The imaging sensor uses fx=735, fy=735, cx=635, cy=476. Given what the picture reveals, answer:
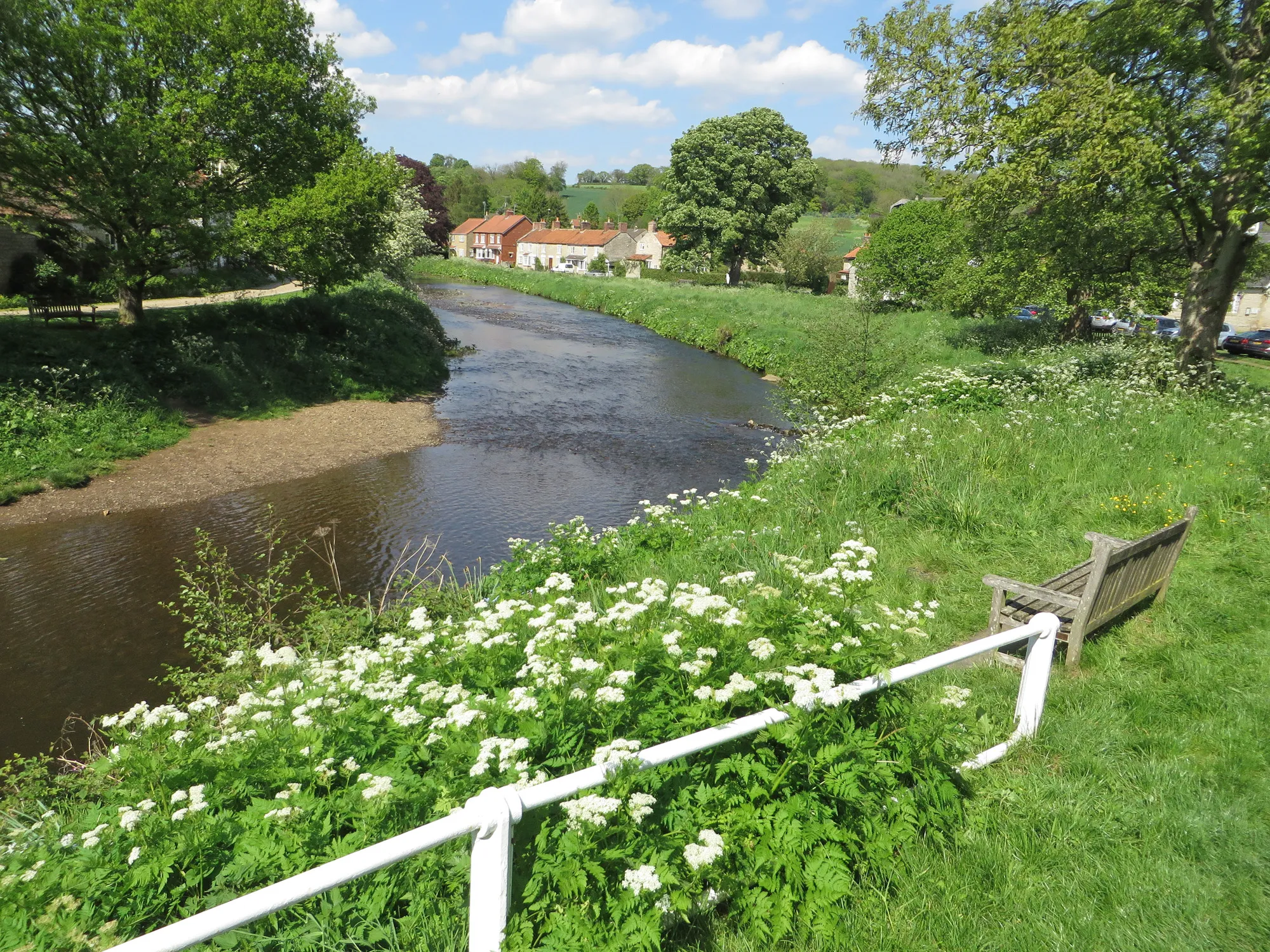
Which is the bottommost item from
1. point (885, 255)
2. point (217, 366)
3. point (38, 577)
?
point (38, 577)

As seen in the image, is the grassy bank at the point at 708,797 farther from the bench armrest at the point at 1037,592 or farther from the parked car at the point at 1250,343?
the parked car at the point at 1250,343

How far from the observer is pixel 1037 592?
594 cm

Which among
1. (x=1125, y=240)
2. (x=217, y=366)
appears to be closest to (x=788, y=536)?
(x=1125, y=240)

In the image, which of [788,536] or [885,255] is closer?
[788,536]

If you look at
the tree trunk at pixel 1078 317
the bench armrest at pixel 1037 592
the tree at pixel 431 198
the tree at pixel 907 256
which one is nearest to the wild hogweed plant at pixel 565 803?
the bench armrest at pixel 1037 592

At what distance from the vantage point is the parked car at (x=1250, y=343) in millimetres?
32906

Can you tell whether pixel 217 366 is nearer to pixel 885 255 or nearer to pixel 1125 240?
pixel 1125 240

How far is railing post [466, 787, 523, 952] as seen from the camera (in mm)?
2580

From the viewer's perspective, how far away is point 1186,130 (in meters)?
14.2

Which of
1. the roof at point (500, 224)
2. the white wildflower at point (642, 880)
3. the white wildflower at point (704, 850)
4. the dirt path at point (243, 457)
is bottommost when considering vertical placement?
the dirt path at point (243, 457)

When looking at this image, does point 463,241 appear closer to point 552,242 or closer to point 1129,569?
point 552,242

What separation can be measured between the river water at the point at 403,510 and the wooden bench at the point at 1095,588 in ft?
25.1

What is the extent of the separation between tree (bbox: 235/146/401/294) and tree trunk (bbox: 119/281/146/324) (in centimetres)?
374

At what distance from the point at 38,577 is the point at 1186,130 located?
21.3m
